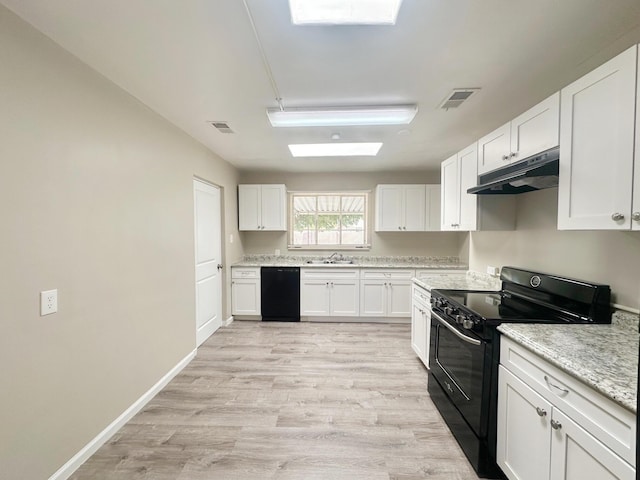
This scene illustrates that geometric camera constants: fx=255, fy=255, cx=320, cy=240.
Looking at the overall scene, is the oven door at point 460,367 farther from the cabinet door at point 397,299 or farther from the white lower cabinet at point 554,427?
the cabinet door at point 397,299

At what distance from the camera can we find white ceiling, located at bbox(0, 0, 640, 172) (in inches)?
50.1

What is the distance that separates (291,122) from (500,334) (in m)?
2.34

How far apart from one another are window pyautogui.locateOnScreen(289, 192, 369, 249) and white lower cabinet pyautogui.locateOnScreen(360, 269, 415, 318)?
2.80 ft

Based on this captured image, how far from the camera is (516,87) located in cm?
194

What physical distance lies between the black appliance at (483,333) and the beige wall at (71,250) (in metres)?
2.52

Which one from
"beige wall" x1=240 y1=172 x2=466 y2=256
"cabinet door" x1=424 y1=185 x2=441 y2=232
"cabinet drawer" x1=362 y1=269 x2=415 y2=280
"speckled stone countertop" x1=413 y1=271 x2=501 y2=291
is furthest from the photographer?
"beige wall" x1=240 y1=172 x2=466 y2=256

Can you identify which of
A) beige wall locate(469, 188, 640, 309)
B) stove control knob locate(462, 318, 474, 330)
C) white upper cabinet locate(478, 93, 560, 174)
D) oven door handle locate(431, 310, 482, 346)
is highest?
white upper cabinet locate(478, 93, 560, 174)

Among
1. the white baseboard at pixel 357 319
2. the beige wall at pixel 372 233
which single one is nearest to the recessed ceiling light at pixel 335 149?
the beige wall at pixel 372 233

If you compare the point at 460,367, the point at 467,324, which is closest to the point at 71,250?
the point at 467,324

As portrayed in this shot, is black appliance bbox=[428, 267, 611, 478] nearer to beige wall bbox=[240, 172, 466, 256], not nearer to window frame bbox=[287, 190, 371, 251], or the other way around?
beige wall bbox=[240, 172, 466, 256]

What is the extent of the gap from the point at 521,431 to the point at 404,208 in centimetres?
347

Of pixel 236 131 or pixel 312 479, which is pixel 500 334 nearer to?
pixel 312 479

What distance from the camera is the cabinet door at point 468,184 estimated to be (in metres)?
2.39

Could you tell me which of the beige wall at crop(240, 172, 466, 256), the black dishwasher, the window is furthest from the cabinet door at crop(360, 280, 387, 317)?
the black dishwasher
